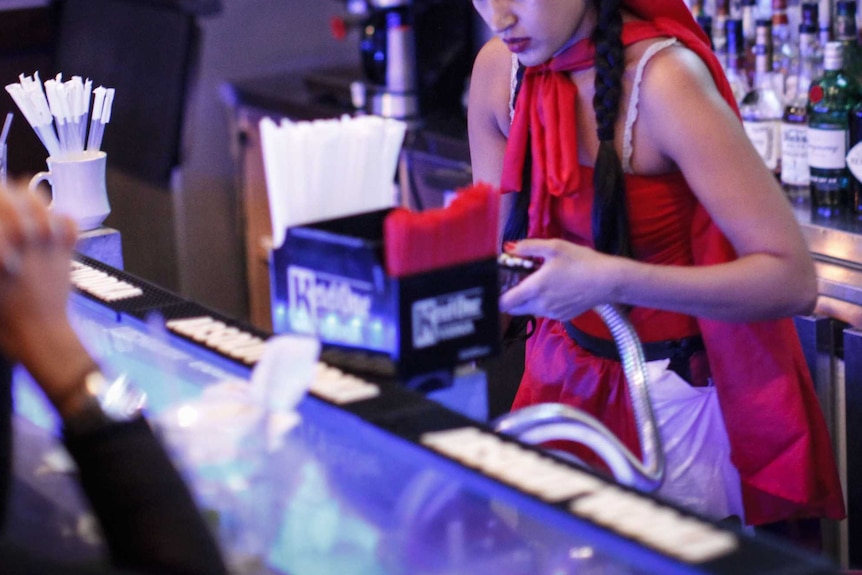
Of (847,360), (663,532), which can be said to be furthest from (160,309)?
(847,360)

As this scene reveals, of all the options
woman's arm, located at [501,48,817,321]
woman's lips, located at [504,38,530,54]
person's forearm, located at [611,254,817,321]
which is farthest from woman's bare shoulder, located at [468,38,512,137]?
person's forearm, located at [611,254,817,321]

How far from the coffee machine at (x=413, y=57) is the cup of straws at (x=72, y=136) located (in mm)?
1885

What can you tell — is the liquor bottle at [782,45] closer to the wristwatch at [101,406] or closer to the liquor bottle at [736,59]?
the liquor bottle at [736,59]

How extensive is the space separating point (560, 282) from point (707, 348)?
1.31 ft

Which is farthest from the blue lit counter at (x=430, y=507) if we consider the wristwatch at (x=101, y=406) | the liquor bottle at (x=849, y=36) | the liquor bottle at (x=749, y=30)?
the liquor bottle at (x=749, y=30)

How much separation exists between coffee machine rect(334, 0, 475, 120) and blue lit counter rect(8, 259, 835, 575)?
2458 millimetres

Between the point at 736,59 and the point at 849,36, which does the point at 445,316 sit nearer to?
the point at 849,36

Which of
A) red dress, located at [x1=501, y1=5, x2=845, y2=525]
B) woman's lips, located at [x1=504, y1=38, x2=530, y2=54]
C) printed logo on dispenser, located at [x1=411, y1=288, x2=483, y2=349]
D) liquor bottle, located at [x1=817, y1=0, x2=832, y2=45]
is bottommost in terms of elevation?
red dress, located at [x1=501, y1=5, x2=845, y2=525]

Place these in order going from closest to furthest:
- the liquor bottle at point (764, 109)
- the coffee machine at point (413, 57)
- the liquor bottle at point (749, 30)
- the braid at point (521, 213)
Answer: the braid at point (521, 213) → the liquor bottle at point (764, 109) → the liquor bottle at point (749, 30) → the coffee machine at point (413, 57)

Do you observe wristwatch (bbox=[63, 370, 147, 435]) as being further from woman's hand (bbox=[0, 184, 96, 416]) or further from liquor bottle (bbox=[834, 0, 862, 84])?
liquor bottle (bbox=[834, 0, 862, 84])

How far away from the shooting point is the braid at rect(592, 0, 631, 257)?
5.13ft

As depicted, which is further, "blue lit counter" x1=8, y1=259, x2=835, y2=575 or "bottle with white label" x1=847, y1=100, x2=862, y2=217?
"bottle with white label" x1=847, y1=100, x2=862, y2=217

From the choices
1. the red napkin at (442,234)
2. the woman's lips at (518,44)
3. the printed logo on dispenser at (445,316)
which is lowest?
the printed logo on dispenser at (445,316)

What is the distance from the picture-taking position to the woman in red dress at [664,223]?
144 cm
